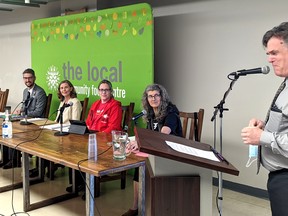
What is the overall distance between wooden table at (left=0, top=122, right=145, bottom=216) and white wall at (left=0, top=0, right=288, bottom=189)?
1.27m

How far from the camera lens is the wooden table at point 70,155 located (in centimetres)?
209

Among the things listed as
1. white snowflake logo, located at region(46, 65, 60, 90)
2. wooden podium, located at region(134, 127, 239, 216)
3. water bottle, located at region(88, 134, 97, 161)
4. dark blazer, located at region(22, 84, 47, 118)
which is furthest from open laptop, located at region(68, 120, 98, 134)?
white snowflake logo, located at region(46, 65, 60, 90)

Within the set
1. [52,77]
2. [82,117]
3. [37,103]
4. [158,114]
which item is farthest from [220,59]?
[52,77]

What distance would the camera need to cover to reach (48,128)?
130 inches

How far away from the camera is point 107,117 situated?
11.6 ft

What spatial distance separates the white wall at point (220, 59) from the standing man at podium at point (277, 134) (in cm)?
176

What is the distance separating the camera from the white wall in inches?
127

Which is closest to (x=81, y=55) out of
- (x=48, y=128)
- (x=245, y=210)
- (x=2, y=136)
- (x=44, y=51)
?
(x=44, y=51)

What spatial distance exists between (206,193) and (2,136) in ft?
6.76

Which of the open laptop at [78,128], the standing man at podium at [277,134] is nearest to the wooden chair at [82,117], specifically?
the open laptop at [78,128]

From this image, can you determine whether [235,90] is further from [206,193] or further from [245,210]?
[206,193]

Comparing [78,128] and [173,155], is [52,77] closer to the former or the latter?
[78,128]

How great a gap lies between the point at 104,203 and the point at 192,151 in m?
1.84

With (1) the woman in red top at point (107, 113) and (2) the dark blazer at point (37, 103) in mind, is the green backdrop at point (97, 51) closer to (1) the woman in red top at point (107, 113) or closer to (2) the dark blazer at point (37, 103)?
(1) the woman in red top at point (107, 113)
